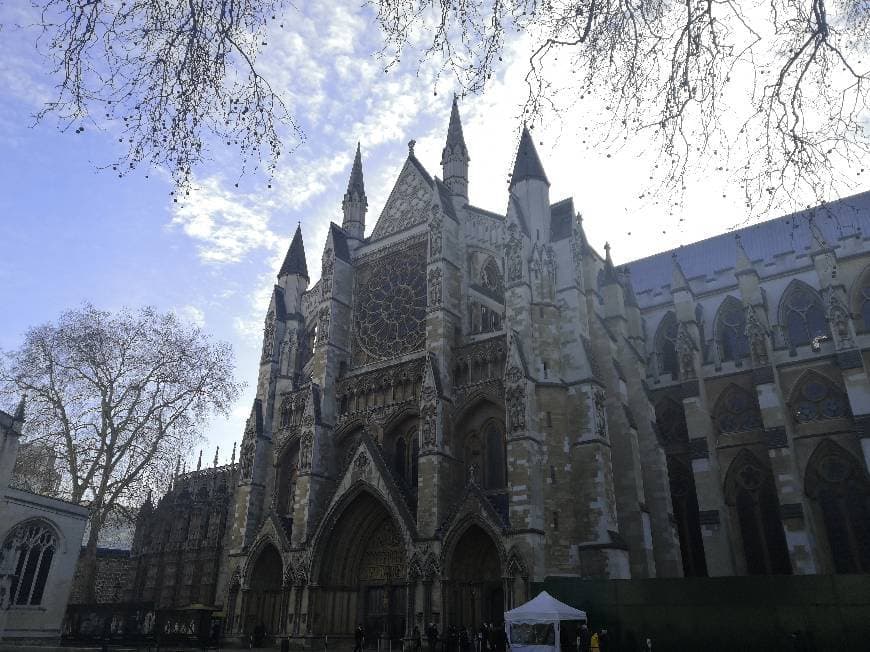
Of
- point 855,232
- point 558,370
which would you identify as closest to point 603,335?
point 558,370

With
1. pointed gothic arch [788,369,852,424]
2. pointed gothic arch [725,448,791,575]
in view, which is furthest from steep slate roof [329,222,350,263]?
pointed gothic arch [788,369,852,424]

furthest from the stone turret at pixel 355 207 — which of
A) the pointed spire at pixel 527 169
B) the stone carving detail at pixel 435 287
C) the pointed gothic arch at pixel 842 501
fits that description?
the pointed gothic arch at pixel 842 501

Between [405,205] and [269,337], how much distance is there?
9.49 m

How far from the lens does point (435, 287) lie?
26484 mm

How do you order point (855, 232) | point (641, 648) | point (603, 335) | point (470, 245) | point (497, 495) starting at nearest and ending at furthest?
point (641, 648) < point (497, 495) < point (603, 335) < point (470, 245) < point (855, 232)

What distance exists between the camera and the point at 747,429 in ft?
94.0

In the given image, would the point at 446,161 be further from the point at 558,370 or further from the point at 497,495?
the point at 497,495

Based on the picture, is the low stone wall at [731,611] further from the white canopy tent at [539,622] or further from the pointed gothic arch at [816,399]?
the pointed gothic arch at [816,399]

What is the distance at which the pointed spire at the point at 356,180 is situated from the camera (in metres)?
34.4

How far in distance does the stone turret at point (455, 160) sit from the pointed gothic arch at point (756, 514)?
1677 centimetres

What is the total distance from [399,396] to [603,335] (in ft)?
27.6

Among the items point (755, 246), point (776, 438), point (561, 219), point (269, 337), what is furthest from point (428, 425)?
point (755, 246)

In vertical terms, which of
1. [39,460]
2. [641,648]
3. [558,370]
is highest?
[558,370]

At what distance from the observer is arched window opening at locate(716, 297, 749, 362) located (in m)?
32.2
